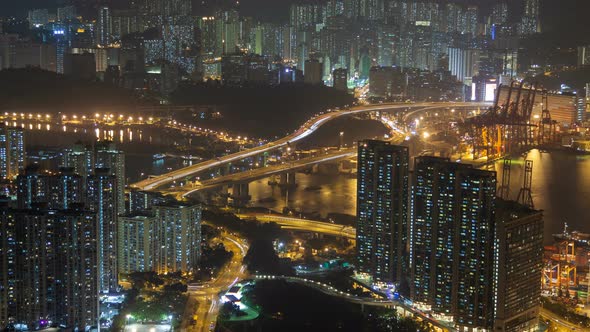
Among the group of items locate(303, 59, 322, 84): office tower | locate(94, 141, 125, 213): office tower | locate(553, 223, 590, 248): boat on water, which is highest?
locate(303, 59, 322, 84): office tower

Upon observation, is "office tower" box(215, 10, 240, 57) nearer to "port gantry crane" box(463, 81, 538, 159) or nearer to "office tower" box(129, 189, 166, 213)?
"port gantry crane" box(463, 81, 538, 159)

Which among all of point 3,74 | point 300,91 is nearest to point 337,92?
point 300,91

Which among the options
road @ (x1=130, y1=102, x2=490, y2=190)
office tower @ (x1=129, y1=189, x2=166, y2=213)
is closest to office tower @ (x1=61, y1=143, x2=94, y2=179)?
office tower @ (x1=129, y1=189, x2=166, y2=213)

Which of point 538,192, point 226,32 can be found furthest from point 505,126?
point 226,32

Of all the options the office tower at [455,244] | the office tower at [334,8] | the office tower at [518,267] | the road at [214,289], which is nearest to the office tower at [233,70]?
the office tower at [334,8]

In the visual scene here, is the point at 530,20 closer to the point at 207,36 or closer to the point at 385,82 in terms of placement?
the point at 385,82

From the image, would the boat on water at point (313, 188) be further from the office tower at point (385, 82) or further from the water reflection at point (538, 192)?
the office tower at point (385, 82)
